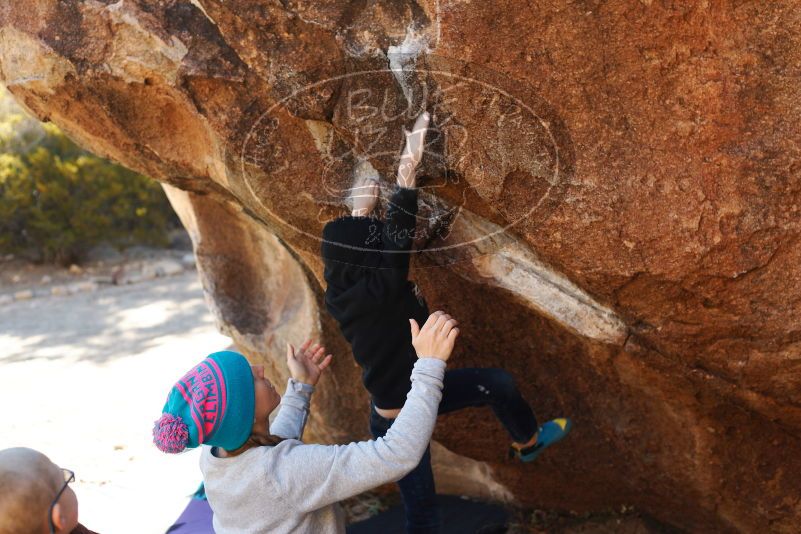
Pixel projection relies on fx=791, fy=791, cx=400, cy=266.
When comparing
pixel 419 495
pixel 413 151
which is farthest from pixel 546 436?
pixel 413 151

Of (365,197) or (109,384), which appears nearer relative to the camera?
(365,197)

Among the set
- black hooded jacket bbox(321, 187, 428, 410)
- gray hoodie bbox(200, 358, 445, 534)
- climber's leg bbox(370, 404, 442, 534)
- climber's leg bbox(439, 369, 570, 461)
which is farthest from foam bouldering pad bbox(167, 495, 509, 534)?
gray hoodie bbox(200, 358, 445, 534)

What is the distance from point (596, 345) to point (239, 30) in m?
1.47

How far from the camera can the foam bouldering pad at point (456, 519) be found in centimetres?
341

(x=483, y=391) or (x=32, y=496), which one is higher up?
(x=483, y=391)

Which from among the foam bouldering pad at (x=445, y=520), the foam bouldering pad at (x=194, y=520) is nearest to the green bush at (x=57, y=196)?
the foam bouldering pad at (x=194, y=520)

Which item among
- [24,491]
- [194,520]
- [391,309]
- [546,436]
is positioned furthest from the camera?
[194,520]

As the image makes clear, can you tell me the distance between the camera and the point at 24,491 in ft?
5.42

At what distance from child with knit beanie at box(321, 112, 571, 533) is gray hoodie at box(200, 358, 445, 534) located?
0.43m

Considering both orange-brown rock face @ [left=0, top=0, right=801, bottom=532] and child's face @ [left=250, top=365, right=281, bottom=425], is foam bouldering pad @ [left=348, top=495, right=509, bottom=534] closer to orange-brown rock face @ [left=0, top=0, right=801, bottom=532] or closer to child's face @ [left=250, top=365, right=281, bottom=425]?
orange-brown rock face @ [left=0, top=0, right=801, bottom=532]

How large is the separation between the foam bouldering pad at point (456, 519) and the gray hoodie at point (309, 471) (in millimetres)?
1480

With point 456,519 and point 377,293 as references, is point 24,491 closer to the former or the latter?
point 377,293

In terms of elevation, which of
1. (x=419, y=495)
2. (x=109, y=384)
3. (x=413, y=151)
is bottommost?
(x=109, y=384)

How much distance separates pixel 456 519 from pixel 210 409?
A: 6.23 ft
